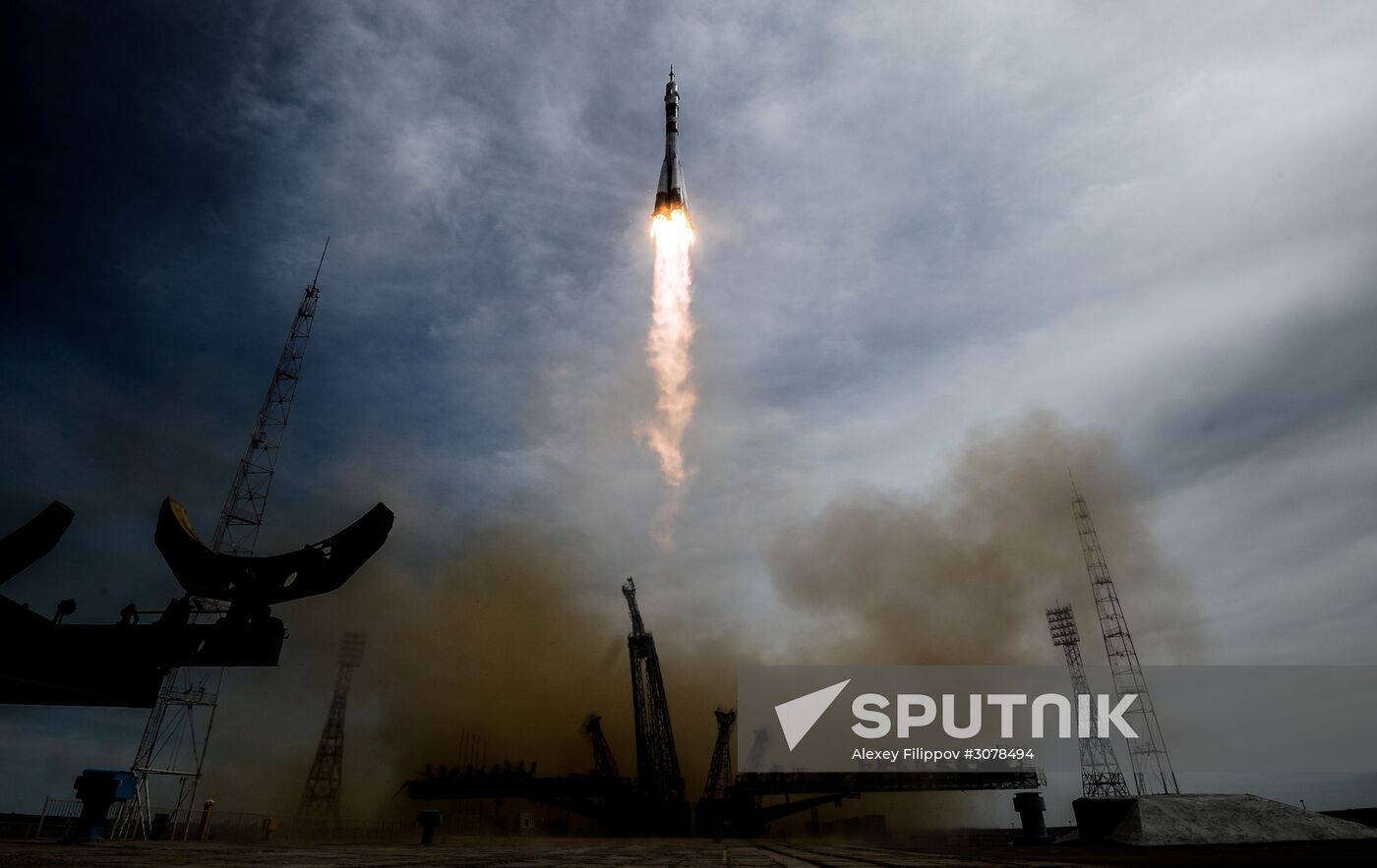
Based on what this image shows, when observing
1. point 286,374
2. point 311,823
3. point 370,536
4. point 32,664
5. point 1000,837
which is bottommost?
point 1000,837

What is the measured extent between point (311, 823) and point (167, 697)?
15857 millimetres

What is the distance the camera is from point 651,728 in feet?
304

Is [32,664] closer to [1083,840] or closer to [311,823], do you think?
[311,823]

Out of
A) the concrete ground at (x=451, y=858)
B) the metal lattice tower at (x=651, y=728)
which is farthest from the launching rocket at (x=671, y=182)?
the metal lattice tower at (x=651, y=728)

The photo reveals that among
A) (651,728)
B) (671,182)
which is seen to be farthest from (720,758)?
(671,182)

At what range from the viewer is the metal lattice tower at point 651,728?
88750 mm

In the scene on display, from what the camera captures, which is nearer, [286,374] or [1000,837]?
[286,374]

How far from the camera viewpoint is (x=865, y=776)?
88.8 m

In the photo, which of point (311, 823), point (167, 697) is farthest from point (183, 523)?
point (167, 697)

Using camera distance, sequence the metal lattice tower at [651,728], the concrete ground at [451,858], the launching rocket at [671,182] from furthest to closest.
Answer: the metal lattice tower at [651,728] < the launching rocket at [671,182] < the concrete ground at [451,858]

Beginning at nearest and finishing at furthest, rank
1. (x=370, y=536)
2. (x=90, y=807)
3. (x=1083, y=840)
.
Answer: (x=370, y=536), (x=90, y=807), (x=1083, y=840)

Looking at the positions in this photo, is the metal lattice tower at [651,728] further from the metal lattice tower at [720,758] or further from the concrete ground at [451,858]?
the concrete ground at [451,858]

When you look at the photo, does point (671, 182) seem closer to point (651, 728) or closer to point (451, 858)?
point (451, 858)

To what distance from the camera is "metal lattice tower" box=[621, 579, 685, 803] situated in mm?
88750
